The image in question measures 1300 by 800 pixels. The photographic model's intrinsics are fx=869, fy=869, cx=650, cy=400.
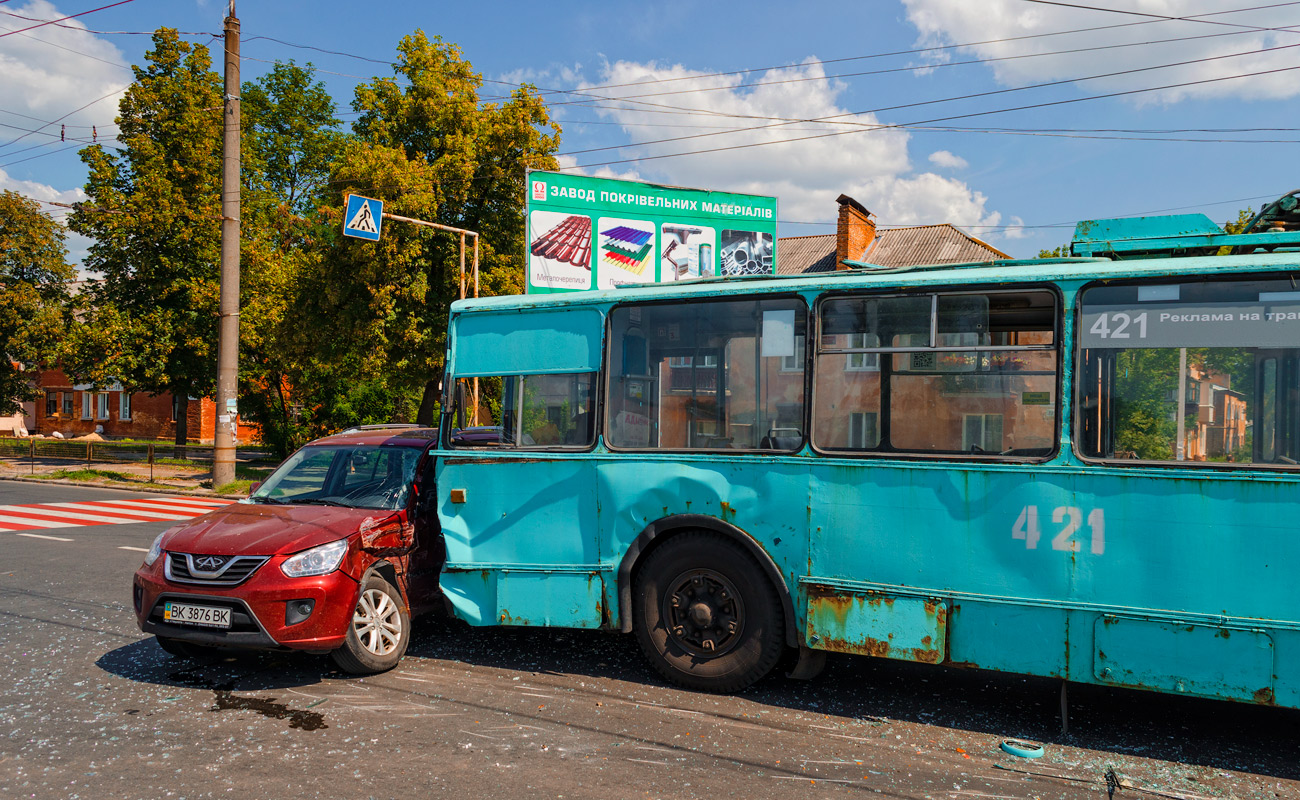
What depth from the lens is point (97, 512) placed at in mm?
17266

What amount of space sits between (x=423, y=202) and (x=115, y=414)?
3962 centimetres

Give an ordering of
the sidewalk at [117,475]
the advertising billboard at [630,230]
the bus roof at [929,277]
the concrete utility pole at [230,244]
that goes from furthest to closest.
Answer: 1. the sidewalk at [117,475]
2. the concrete utility pole at [230,244]
3. the advertising billboard at [630,230]
4. the bus roof at [929,277]

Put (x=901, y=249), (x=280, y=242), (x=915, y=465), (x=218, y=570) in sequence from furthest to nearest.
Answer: (x=280, y=242), (x=901, y=249), (x=218, y=570), (x=915, y=465)

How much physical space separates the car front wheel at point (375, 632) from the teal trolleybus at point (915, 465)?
45 cm

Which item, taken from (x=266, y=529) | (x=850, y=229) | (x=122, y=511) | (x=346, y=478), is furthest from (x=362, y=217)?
(x=850, y=229)

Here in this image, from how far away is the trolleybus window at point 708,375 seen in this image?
232 inches

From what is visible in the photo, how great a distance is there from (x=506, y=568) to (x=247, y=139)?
38377 millimetres

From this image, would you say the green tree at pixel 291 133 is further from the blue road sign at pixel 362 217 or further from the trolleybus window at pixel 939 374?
the trolleybus window at pixel 939 374

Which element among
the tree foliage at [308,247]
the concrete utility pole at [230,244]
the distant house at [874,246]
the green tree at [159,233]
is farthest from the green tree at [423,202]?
the distant house at [874,246]

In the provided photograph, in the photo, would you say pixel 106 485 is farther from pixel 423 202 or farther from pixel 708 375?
pixel 708 375

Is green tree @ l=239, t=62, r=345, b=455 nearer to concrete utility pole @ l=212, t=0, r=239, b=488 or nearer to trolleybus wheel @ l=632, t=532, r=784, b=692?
concrete utility pole @ l=212, t=0, r=239, b=488

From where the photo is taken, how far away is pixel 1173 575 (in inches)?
190

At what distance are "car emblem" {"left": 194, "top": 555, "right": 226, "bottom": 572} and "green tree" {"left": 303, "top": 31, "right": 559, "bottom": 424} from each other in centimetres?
1849

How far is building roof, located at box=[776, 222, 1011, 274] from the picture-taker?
3222 centimetres
